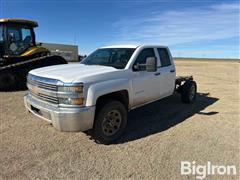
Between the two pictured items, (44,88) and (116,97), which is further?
(116,97)

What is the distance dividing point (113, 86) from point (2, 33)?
8.24m

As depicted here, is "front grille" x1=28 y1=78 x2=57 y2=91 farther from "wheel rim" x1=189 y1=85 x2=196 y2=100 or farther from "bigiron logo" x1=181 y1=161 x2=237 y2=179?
"wheel rim" x1=189 y1=85 x2=196 y2=100

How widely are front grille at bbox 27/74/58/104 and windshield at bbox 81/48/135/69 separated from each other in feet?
4.98

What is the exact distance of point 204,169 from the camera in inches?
139

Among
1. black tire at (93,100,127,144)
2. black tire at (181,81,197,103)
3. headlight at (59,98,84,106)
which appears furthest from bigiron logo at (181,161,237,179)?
black tire at (181,81,197,103)

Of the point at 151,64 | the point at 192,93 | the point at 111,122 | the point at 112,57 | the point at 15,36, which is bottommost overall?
the point at 111,122

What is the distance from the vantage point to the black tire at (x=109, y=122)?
4.19 meters

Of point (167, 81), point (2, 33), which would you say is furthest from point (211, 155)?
point (2, 33)

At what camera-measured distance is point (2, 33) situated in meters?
10.1

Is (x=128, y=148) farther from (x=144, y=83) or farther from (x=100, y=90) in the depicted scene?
(x=144, y=83)

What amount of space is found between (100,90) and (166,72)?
2.73m

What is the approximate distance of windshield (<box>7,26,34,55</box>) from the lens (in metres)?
10.2

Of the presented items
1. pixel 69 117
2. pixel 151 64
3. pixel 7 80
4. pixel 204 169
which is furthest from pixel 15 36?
pixel 204 169

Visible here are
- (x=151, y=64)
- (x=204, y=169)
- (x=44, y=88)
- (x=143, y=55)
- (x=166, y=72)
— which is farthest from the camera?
(x=166, y=72)
